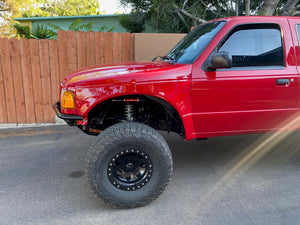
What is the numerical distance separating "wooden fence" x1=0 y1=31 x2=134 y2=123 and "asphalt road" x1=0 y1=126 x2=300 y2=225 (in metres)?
1.09

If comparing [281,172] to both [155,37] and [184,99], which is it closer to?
[184,99]

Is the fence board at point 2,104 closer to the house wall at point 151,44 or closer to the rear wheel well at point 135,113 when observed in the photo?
the house wall at point 151,44

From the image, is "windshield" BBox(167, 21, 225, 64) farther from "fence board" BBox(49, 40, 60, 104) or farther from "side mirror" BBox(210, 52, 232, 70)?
"fence board" BBox(49, 40, 60, 104)

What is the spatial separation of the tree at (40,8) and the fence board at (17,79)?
14.3 metres

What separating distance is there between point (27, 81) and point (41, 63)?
0.52 metres

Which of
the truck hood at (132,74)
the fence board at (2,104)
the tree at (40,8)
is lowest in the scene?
the fence board at (2,104)

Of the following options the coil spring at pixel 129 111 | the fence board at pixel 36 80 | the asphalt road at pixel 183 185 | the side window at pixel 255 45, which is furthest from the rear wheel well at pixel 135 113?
the fence board at pixel 36 80

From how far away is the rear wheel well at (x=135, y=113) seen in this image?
9.07 feet

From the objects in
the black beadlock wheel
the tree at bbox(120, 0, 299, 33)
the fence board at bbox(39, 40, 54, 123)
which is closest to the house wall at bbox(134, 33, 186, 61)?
the fence board at bbox(39, 40, 54, 123)

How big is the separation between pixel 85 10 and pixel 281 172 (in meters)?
35.7

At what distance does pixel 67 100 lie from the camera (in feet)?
8.55

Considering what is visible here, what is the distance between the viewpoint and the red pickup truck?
2.51m

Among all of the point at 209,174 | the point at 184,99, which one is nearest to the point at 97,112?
the point at 184,99

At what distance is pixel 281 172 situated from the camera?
3.42 m
